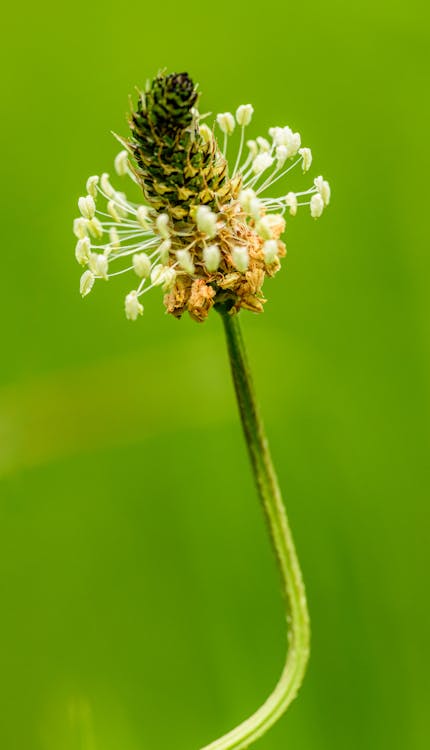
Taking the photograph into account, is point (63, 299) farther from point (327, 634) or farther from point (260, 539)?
point (327, 634)

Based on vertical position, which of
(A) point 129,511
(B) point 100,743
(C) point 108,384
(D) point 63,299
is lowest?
(B) point 100,743

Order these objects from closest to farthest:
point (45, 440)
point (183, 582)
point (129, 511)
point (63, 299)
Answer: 1. point (45, 440)
2. point (183, 582)
3. point (129, 511)
4. point (63, 299)

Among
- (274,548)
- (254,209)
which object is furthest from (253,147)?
(274,548)

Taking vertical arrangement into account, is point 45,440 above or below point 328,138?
below

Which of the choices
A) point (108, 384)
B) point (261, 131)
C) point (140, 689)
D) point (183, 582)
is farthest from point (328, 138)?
point (140, 689)

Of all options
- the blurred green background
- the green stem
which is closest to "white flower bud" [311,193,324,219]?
the green stem

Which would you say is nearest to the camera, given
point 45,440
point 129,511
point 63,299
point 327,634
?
point 45,440

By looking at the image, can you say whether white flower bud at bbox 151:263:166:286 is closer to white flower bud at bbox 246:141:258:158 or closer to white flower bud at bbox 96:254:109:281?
white flower bud at bbox 96:254:109:281

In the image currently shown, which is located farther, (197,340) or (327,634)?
(197,340)
